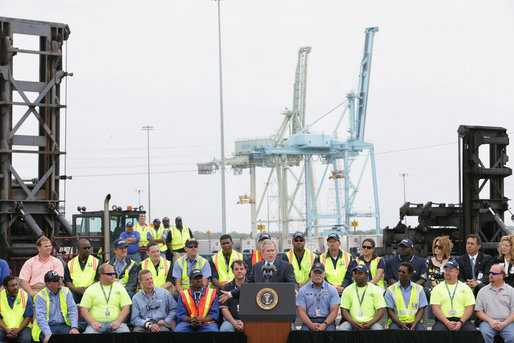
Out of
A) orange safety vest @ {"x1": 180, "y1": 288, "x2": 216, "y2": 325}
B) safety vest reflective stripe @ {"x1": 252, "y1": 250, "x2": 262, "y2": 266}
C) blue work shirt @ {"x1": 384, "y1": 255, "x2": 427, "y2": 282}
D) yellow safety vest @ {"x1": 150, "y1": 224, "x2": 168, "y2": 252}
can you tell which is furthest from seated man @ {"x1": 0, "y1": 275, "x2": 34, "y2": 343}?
yellow safety vest @ {"x1": 150, "y1": 224, "x2": 168, "y2": 252}

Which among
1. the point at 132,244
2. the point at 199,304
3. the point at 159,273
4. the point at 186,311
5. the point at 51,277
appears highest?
the point at 132,244

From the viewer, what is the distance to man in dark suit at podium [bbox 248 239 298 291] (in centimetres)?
1116

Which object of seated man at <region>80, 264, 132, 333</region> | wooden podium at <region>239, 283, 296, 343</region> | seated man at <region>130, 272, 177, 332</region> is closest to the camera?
wooden podium at <region>239, 283, 296, 343</region>

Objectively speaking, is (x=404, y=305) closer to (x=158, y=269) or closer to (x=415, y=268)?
(x=415, y=268)

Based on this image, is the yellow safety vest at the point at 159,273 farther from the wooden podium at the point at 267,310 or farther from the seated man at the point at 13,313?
the wooden podium at the point at 267,310

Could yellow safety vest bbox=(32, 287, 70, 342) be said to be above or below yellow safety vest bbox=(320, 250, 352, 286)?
below

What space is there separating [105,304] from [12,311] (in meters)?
1.28

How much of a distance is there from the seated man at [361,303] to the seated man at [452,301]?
0.80 metres

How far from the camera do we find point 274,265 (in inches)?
437

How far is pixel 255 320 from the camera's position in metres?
9.98

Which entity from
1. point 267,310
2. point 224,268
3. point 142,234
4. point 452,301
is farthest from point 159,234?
point 452,301

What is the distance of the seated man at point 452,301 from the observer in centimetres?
1092

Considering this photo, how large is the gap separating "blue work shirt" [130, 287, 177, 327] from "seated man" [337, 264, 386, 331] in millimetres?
2464

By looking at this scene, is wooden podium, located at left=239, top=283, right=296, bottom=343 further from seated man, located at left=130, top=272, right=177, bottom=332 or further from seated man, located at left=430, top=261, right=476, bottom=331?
seated man, located at left=430, top=261, right=476, bottom=331
